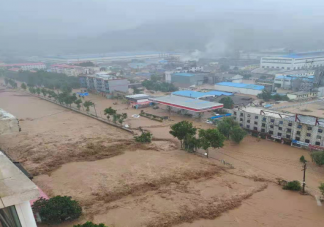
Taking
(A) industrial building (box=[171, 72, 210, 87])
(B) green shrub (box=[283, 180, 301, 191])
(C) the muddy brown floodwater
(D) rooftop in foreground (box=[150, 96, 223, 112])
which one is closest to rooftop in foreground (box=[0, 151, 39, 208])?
(C) the muddy brown floodwater

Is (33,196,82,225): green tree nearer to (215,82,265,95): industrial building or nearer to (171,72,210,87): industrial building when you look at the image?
(215,82,265,95): industrial building

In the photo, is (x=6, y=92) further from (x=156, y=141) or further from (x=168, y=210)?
(x=168, y=210)

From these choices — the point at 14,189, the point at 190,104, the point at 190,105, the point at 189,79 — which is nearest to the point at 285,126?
the point at 190,105

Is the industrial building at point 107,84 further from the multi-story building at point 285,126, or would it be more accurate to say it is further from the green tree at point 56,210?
the green tree at point 56,210

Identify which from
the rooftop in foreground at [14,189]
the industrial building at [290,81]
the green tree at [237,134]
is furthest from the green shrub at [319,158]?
the industrial building at [290,81]

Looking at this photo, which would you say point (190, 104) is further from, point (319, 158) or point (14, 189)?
point (14, 189)
